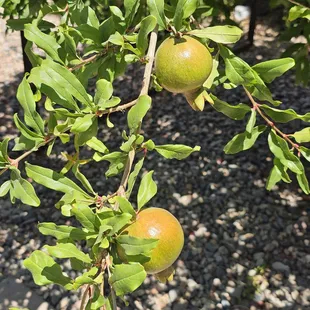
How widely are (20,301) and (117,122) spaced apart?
185cm

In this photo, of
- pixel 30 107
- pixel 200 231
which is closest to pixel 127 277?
pixel 30 107

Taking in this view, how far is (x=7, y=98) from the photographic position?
15.6 feet

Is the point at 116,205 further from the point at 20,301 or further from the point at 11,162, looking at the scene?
the point at 20,301

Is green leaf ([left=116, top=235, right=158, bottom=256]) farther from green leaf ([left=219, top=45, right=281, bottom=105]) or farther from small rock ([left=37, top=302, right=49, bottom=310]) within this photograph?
small rock ([left=37, top=302, right=49, bottom=310])

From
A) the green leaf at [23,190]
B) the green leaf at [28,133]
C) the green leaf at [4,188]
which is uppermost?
the green leaf at [28,133]

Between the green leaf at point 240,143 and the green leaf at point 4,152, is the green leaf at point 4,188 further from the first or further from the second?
the green leaf at point 240,143

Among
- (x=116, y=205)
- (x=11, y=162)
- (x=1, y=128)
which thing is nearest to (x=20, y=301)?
(x=1, y=128)

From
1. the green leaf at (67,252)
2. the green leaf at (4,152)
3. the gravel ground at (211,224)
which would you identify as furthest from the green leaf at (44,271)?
the gravel ground at (211,224)

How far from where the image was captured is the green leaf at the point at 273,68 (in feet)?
3.33

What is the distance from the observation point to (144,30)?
3.01ft

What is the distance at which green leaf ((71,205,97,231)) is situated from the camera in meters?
0.75

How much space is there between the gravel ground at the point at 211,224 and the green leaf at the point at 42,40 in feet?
6.80

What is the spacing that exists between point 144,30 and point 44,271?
0.45 m

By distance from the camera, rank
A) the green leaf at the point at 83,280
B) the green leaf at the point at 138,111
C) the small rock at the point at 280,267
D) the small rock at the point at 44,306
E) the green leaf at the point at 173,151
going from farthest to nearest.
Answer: the small rock at the point at 280,267, the small rock at the point at 44,306, the green leaf at the point at 173,151, the green leaf at the point at 138,111, the green leaf at the point at 83,280
